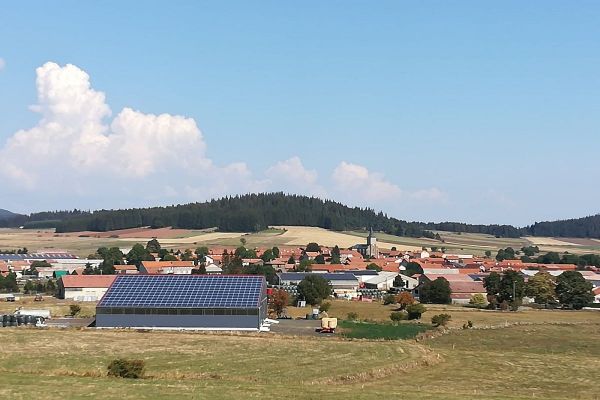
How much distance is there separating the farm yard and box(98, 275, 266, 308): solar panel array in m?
6.25

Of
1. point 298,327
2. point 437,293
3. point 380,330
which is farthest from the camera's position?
point 437,293

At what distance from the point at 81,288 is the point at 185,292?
31.9 m

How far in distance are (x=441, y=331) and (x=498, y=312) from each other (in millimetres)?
21698

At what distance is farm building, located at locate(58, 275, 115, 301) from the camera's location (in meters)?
83.7

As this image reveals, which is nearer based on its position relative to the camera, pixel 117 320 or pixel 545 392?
pixel 545 392

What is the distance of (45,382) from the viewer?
25828 mm

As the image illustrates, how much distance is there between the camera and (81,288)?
276 ft

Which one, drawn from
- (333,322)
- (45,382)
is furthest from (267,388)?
(333,322)

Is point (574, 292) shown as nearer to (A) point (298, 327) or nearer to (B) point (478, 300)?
(B) point (478, 300)

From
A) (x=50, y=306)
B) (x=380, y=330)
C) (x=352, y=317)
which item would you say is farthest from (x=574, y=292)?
(x=50, y=306)

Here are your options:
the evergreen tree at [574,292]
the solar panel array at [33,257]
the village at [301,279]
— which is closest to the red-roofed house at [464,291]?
the village at [301,279]

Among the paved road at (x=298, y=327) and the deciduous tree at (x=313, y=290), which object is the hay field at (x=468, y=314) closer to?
the deciduous tree at (x=313, y=290)

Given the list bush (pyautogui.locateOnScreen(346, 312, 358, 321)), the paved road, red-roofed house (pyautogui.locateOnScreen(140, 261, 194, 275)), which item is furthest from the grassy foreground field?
red-roofed house (pyautogui.locateOnScreen(140, 261, 194, 275))

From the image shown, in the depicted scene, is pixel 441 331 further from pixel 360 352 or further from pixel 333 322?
pixel 360 352
